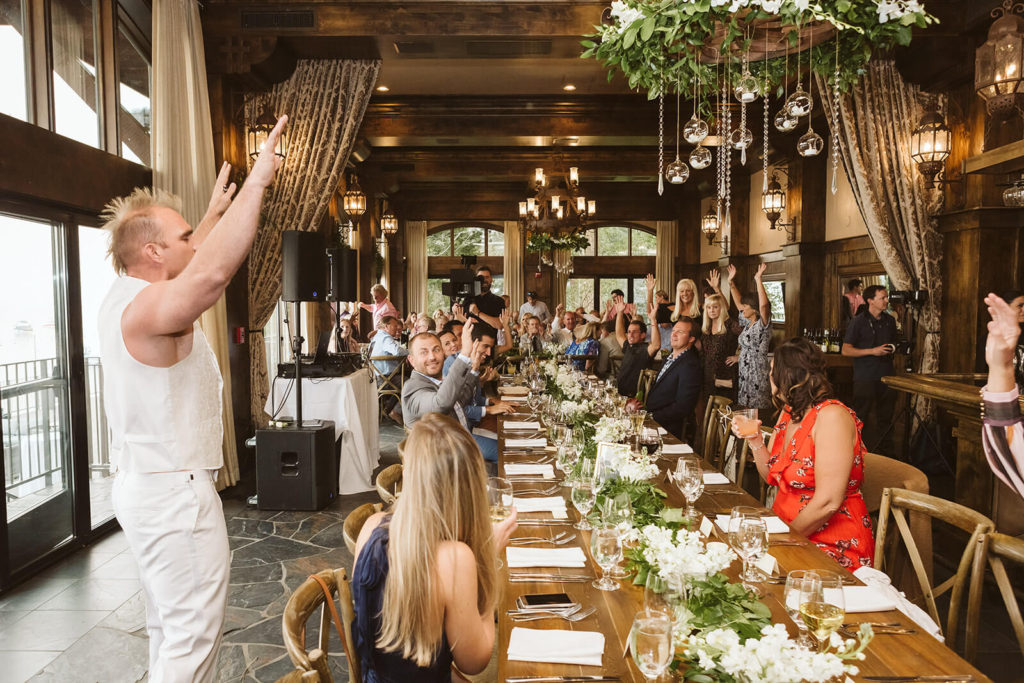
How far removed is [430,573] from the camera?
5.42 feet

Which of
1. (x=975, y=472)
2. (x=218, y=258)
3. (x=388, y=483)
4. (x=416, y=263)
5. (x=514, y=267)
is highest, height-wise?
(x=416, y=263)

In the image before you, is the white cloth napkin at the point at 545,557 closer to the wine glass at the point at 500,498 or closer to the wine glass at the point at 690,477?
the wine glass at the point at 500,498

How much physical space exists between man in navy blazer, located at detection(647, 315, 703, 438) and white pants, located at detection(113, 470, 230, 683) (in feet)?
12.2

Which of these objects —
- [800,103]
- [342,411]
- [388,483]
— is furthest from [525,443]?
[342,411]

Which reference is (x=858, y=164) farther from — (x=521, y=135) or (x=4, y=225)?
(x=4, y=225)

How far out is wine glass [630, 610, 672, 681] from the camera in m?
1.38

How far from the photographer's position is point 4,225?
4.07 meters

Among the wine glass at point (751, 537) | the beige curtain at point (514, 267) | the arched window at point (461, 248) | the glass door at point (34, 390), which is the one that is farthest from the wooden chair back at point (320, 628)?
the arched window at point (461, 248)

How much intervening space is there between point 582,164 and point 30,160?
30.6 feet

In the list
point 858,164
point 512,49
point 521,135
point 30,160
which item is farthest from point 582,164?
point 30,160

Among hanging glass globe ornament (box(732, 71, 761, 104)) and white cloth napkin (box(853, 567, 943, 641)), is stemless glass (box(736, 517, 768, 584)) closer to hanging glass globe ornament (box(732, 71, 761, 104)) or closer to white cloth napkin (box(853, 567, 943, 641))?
white cloth napkin (box(853, 567, 943, 641))

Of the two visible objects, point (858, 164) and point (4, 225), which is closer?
point (4, 225)

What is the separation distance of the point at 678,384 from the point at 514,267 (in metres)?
13.1

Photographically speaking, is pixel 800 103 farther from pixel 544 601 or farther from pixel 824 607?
pixel 544 601
